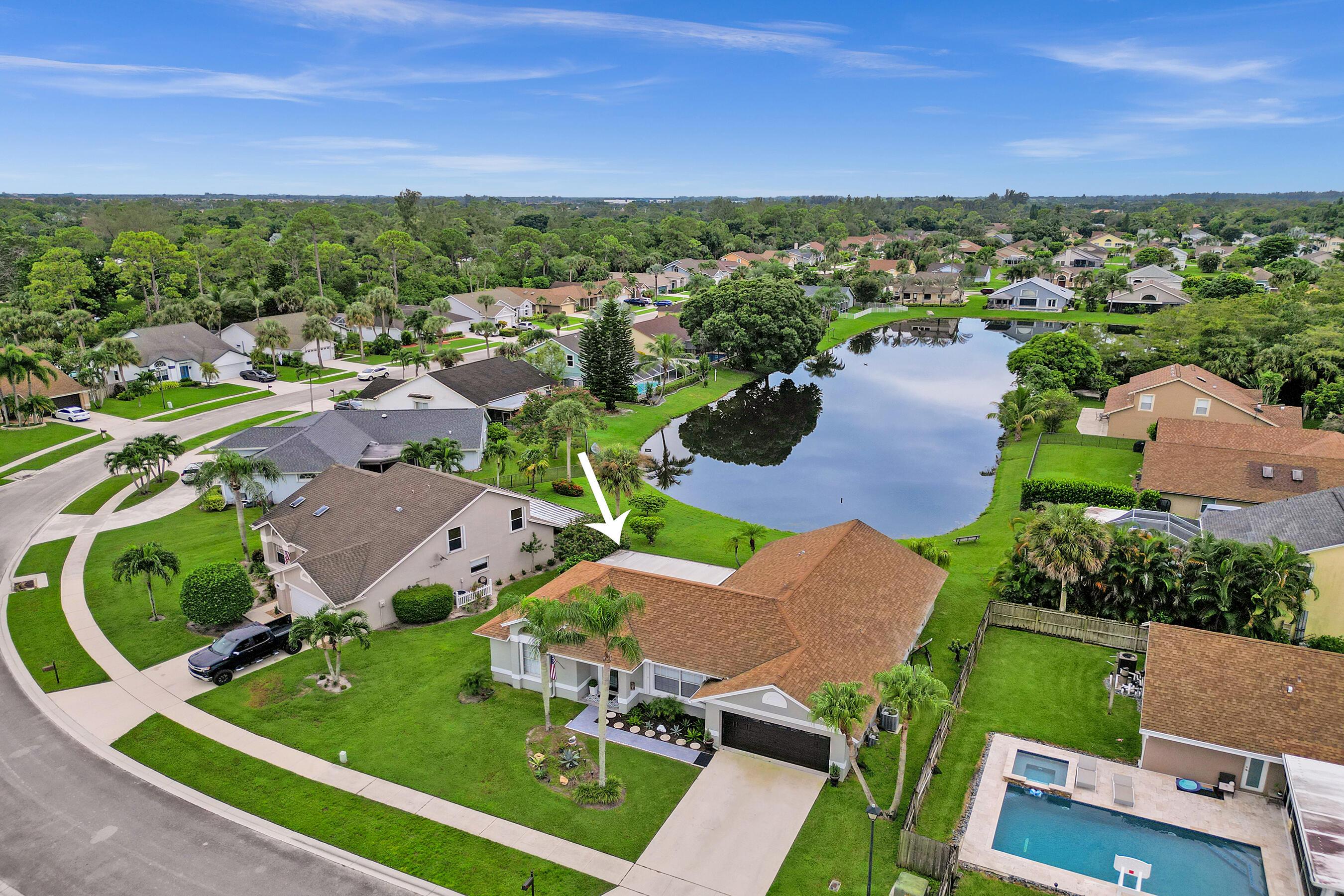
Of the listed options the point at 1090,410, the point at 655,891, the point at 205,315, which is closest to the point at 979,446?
the point at 1090,410

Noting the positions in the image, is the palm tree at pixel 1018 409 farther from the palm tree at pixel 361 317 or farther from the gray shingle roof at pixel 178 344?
the gray shingle roof at pixel 178 344

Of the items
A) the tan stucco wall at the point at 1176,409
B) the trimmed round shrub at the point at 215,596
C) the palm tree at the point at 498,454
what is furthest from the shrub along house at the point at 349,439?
the tan stucco wall at the point at 1176,409

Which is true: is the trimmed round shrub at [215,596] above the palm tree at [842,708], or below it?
below

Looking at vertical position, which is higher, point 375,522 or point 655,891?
point 375,522

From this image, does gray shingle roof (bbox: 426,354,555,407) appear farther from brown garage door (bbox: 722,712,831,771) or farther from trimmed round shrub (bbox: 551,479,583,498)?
brown garage door (bbox: 722,712,831,771)

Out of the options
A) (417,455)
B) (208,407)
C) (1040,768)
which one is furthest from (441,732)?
(208,407)

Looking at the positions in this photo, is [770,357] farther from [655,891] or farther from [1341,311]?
[655,891]
